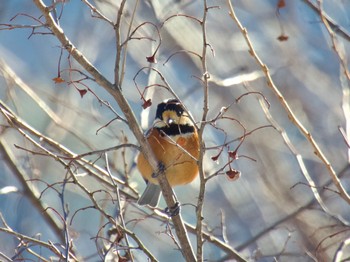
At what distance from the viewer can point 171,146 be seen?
3.77 m

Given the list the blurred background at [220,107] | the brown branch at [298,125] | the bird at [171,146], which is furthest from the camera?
the blurred background at [220,107]

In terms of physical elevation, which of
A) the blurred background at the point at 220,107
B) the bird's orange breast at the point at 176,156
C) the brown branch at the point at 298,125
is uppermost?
the blurred background at the point at 220,107

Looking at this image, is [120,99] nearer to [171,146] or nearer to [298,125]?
[298,125]

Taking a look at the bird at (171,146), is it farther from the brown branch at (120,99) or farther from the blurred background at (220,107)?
the brown branch at (120,99)

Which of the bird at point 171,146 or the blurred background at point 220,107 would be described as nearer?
the bird at point 171,146

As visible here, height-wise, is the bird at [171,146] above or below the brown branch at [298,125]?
above

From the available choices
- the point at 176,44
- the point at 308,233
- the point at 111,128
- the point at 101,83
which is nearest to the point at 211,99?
the point at 176,44

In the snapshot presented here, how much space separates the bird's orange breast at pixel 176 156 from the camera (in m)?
3.73

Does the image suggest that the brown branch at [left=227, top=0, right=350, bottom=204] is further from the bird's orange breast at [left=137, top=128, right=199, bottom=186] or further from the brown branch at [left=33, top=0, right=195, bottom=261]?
the bird's orange breast at [left=137, top=128, right=199, bottom=186]

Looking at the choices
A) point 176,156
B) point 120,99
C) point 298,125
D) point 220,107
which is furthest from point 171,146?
point 298,125

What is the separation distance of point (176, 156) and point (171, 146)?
0.10m

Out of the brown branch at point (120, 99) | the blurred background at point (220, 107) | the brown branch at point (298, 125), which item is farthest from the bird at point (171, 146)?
the brown branch at point (298, 125)

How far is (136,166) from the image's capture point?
4332mm

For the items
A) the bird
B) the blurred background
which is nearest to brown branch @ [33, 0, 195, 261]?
the bird
